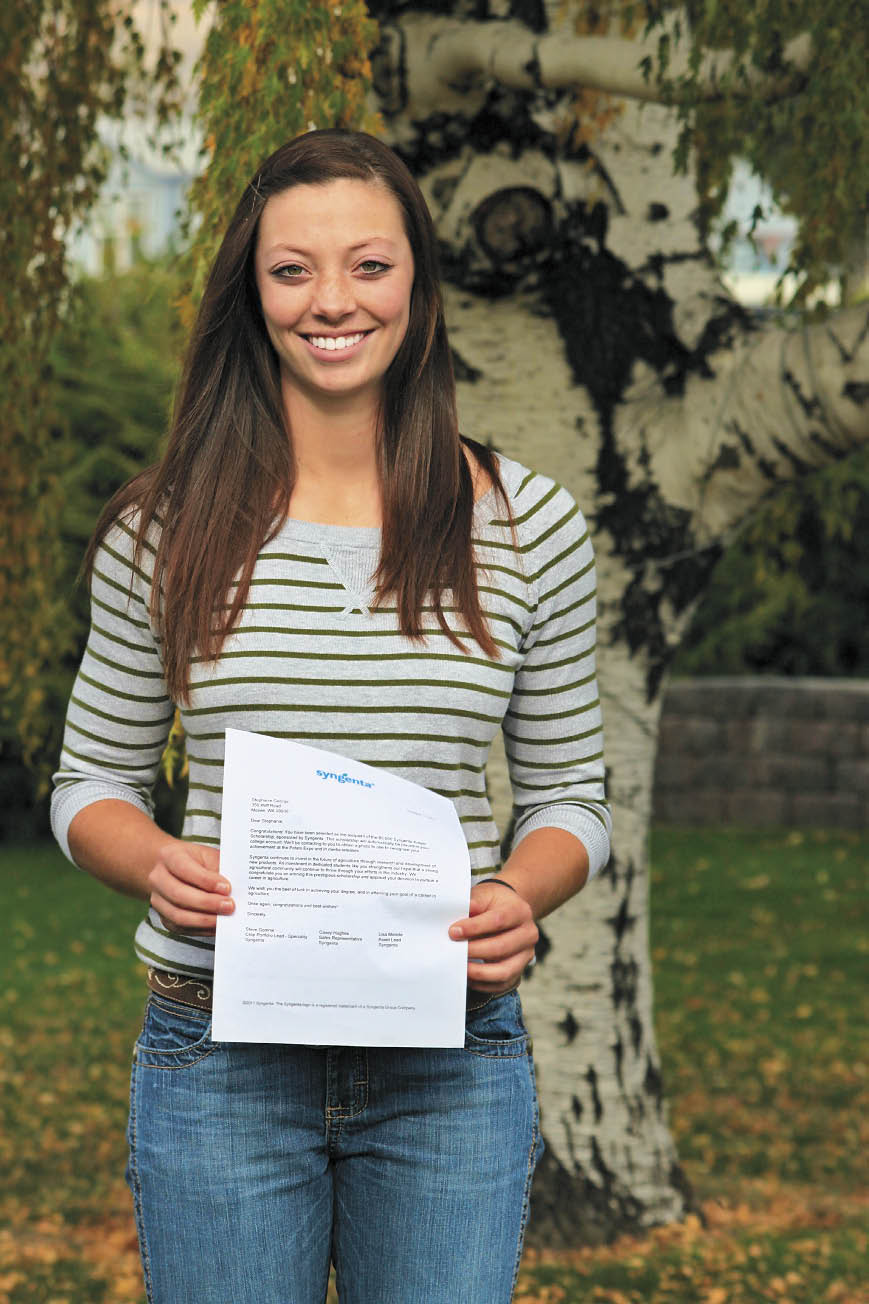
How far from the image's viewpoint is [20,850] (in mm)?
11297

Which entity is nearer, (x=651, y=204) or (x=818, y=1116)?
(x=651, y=204)

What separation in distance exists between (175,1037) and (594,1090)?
2.73m

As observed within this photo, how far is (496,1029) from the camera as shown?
6.19ft

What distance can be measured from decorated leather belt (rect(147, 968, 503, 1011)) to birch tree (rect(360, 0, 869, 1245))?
7.02ft

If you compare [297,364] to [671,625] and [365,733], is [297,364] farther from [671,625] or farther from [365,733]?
[671,625]

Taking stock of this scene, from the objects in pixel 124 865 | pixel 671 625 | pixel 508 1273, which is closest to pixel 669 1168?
pixel 671 625

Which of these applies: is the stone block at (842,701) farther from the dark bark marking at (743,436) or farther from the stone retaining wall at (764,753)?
the dark bark marking at (743,436)

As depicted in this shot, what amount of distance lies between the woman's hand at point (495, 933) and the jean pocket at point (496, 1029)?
0.06 meters

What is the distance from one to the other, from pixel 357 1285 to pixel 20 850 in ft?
32.1

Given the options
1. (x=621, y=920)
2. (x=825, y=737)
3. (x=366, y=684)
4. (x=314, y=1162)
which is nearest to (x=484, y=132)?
(x=621, y=920)

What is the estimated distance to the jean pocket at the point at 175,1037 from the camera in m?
1.82

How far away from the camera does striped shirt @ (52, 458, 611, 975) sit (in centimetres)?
181

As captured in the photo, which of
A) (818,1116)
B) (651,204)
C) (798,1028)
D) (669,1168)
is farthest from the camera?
(798,1028)

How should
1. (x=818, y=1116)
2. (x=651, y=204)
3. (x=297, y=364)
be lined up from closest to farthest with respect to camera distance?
(x=297, y=364), (x=651, y=204), (x=818, y=1116)
